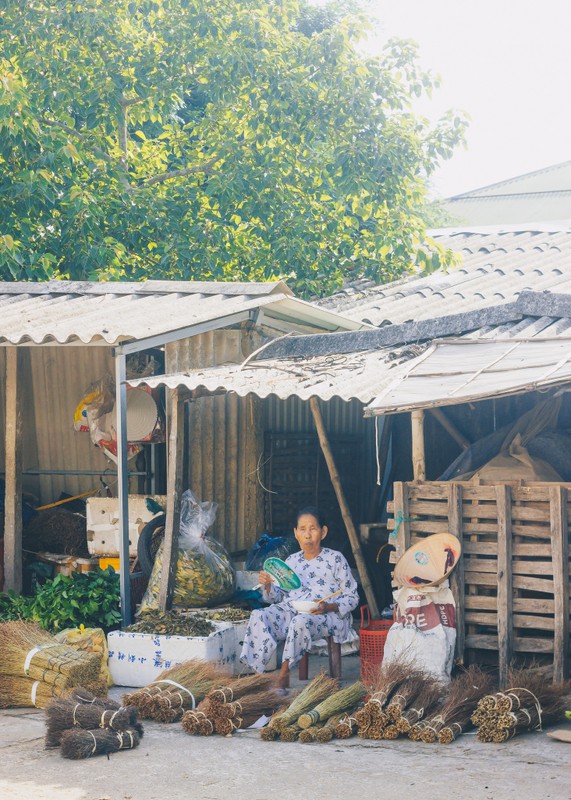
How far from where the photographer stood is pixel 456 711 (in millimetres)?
5734

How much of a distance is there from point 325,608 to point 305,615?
0.15m

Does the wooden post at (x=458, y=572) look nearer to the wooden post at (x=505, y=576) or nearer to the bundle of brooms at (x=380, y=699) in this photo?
the wooden post at (x=505, y=576)

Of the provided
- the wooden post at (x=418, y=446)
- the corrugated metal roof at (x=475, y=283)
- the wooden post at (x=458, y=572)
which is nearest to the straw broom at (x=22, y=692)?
the wooden post at (x=458, y=572)

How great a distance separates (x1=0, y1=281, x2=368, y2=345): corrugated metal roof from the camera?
7.55m

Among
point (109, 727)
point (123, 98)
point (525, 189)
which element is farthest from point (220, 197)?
point (525, 189)

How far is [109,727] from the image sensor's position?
569 centimetres

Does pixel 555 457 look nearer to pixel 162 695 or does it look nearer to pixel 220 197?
pixel 162 695

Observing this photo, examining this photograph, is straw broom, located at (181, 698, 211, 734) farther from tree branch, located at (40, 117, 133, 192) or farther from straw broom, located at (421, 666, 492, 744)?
tree branch, located at (40, 117, 133, 192)

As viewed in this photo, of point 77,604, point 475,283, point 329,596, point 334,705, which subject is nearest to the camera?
point 334,705

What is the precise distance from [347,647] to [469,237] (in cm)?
869

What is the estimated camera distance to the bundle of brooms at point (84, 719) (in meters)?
5.70

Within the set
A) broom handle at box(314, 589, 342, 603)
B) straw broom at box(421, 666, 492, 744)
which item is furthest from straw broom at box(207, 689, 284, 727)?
straw broom at box(421, 666, 492, 744)

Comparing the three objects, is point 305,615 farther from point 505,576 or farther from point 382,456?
point 382,456

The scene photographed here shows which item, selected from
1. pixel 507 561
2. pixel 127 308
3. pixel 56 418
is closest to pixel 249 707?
pixel 507 561
